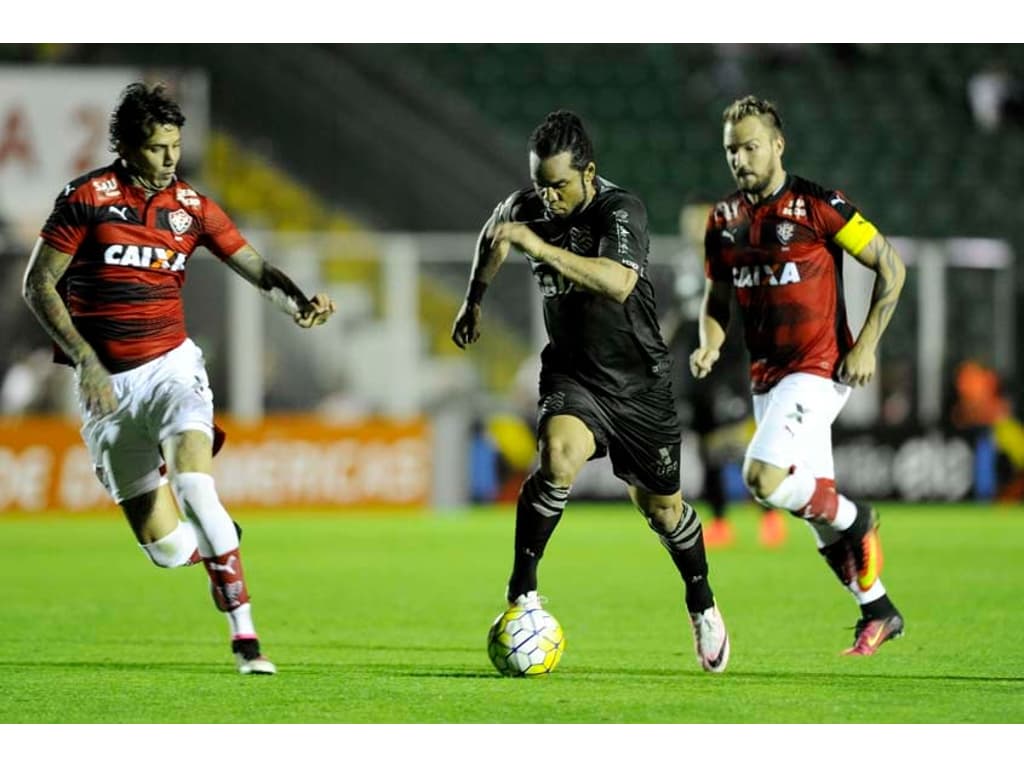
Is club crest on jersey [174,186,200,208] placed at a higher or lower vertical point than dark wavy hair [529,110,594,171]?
lower

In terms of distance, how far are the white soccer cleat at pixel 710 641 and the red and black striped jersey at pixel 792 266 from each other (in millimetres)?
1193

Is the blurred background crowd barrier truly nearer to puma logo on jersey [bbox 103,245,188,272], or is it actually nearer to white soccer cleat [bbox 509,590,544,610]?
puma logo on jersey [bbox 103,245,188,272]

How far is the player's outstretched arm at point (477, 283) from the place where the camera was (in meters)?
7.28

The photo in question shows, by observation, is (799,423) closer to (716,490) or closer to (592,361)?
(592,361)

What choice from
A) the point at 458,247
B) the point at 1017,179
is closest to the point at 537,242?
the point at 458,247

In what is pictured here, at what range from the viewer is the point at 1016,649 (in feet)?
26.6

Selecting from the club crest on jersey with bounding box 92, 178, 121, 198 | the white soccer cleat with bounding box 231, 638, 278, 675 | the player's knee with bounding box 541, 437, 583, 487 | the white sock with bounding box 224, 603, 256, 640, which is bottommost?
the white soccer cleat with bounding box 231, 638, 278, 675

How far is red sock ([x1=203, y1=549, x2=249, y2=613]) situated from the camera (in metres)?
7.30

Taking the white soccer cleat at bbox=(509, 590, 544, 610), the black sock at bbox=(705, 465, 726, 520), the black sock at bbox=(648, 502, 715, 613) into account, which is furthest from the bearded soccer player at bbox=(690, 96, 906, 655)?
the black sock at bbox=(705, 465, 726, 520)

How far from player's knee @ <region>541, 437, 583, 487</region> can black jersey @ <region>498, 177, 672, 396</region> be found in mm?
330

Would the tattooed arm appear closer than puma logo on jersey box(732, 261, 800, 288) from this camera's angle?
Yes

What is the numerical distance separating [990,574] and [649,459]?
205 inches

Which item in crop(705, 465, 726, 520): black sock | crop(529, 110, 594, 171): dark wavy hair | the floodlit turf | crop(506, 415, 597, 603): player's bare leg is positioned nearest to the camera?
the floodlit turf

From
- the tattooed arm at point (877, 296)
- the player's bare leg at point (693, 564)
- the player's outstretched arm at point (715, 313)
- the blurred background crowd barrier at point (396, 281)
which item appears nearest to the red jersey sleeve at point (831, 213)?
the tattooed arm at point (877, 296)
